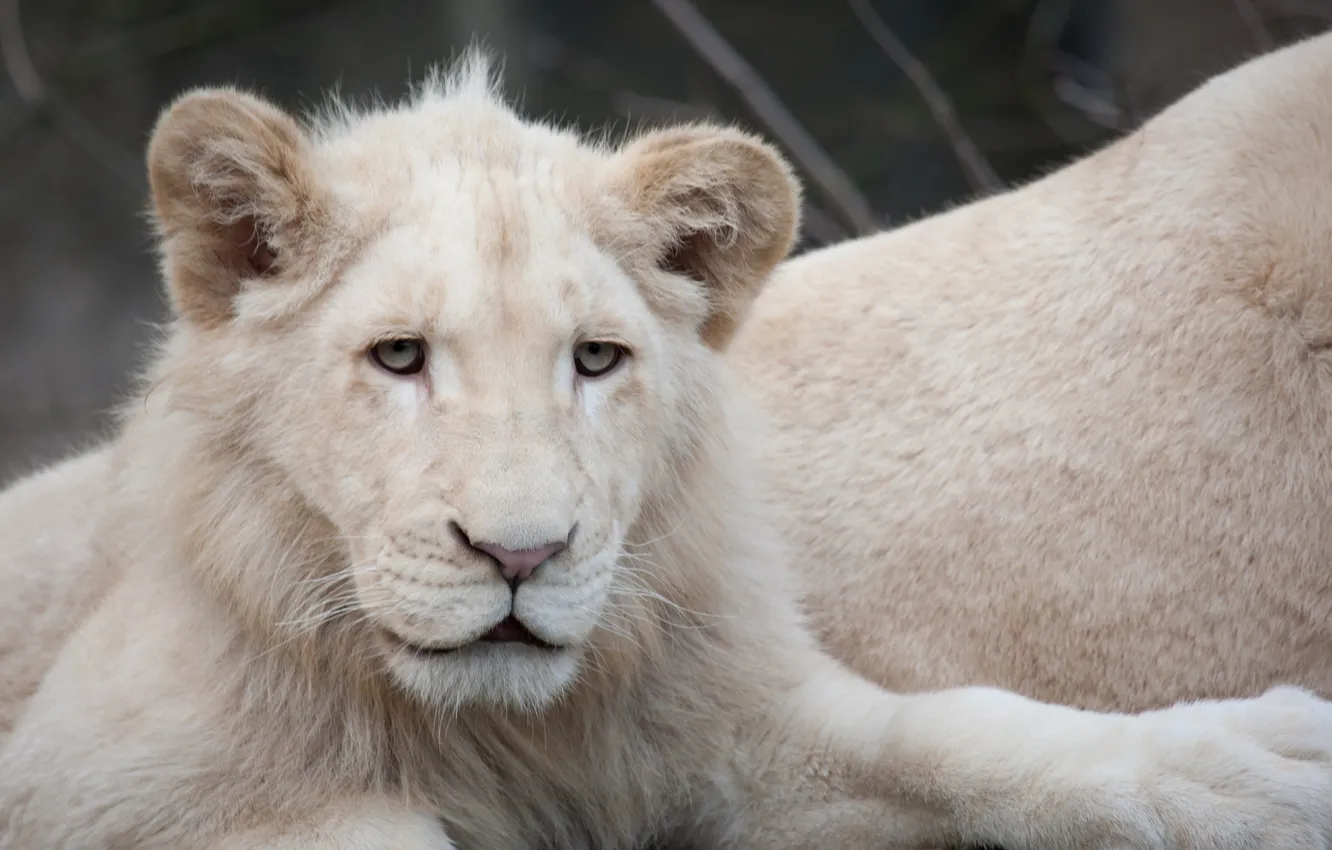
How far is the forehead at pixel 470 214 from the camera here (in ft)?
7.69

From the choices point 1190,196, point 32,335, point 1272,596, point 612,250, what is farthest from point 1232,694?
point 32,335

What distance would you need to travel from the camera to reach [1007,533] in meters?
2.79

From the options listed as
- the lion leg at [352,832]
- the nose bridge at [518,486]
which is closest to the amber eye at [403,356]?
the nose bridge at [518,486]

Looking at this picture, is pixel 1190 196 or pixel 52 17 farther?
pixel 52 17

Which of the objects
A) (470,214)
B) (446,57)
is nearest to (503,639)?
(470,214)

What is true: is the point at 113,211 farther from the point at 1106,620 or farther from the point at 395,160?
the point at 1106,620

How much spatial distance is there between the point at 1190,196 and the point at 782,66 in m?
5.00

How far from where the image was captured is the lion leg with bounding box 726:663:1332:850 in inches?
89.0

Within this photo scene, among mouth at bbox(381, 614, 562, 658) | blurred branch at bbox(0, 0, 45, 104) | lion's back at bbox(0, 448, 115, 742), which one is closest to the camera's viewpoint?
mouth at bbox(381, 614, 562, 658)

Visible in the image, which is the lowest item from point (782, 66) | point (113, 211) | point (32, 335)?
point (32, 335)

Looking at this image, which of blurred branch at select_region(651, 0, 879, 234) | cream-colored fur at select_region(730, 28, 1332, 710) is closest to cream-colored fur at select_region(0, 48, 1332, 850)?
cream-colored fur at select_region(730, 28, 1332, 710)

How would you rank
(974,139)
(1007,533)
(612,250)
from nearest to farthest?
(612,250) < (1007,533) < (974,139)

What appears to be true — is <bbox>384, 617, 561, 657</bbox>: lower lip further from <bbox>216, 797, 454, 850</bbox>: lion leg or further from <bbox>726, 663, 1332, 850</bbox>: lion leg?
<bbox>726, 663, 1332, 850</bbox>: lion leg

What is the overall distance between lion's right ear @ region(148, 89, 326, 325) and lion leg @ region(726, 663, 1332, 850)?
3.78ft
